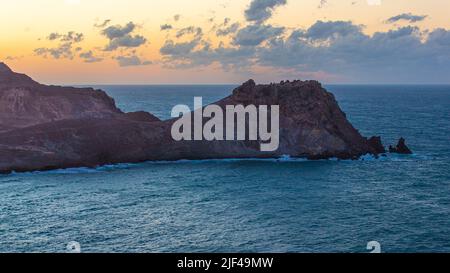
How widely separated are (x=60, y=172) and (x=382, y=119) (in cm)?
13859

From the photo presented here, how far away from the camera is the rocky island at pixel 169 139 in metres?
106

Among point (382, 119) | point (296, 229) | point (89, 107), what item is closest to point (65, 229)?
point (296, 229)

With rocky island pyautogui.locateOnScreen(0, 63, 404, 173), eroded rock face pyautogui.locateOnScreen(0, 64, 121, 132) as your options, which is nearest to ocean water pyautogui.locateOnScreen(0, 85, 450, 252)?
rocky island pyautogui.locateOnScreen(0, 63, 404, 173)

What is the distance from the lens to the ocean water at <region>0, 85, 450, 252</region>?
55438 mm

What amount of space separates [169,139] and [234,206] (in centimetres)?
4974

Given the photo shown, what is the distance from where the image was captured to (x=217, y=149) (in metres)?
116

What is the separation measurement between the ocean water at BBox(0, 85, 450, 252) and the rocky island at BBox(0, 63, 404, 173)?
4349mm

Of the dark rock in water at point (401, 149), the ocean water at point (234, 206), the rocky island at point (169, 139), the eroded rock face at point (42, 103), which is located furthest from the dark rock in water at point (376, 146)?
the eroded rock face at point (42, 103)

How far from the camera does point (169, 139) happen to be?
4641 inches

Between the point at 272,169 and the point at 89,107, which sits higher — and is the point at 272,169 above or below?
below

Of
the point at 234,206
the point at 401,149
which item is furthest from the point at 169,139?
the point at 401,149

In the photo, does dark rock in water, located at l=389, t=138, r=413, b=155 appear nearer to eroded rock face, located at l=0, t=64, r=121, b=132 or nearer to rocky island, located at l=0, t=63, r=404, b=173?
rocky island, located at l=0, t=63, r=404, b=173

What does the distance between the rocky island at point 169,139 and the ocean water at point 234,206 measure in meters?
4.35
